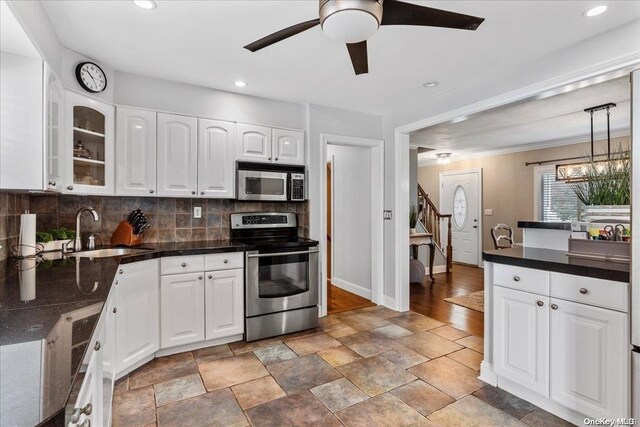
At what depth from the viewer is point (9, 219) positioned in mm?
2074

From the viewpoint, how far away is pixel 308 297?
329 cm

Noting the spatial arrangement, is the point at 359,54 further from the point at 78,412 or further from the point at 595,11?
the point at 78,412

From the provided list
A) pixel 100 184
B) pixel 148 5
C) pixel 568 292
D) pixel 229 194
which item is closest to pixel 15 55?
pixel 148 5

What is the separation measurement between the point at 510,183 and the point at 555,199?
2.69 ft

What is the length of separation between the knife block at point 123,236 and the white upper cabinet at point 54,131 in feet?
1.95

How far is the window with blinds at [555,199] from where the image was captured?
5.46 meters

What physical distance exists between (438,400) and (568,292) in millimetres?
1042

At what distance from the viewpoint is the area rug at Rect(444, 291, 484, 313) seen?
407cm

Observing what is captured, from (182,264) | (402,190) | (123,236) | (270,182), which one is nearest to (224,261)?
(182,264)

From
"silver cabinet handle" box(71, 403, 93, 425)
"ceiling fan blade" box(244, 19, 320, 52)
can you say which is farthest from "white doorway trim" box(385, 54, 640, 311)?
"silver cabinet handle" box(71, 403, 93, 425)

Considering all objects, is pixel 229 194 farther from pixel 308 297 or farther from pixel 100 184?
pixel 308 297

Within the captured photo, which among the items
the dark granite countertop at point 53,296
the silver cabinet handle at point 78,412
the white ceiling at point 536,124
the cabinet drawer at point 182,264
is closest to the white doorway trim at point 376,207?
the white ceiling at point 536,124

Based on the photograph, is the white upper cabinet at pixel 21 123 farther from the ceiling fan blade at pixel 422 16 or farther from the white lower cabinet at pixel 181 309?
the ceiling fan blade at pixel 422 16

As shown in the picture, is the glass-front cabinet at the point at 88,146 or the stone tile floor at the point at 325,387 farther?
the glass-front cabinet at the point at 88,146
